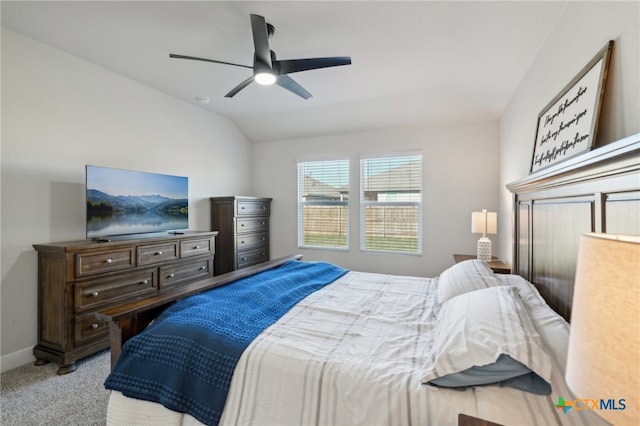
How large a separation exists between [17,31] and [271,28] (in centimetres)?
214

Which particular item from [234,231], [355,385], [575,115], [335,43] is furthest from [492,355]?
[234,231]

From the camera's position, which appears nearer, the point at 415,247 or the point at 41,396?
the point at 41,396

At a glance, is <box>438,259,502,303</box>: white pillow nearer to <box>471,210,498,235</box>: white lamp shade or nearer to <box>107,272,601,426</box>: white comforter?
<box>107,272,601,426</box>: white comforter

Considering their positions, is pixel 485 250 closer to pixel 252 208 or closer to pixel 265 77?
pixel 265 77

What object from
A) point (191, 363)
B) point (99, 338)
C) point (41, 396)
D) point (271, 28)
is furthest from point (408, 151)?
Answer: point (41, 396)

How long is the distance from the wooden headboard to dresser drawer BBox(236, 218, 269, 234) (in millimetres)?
3514

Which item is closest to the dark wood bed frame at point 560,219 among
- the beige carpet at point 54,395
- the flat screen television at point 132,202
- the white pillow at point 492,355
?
the white pillow at point 492,355

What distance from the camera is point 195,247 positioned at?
138 inches

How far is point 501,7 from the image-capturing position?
1.95m

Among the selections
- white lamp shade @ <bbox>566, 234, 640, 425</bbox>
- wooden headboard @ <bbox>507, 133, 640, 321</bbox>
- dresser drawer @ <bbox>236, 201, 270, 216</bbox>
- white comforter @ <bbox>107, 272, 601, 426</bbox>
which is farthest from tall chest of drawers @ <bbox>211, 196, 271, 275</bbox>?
white lamp shade @ <bbox>566, 234, 640, 425</bbox>

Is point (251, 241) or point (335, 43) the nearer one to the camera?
point (335, 43)

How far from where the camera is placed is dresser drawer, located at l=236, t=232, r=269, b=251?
4.39 metres

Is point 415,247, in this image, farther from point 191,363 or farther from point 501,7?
point 191,363

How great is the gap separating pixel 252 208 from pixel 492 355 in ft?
13.4
